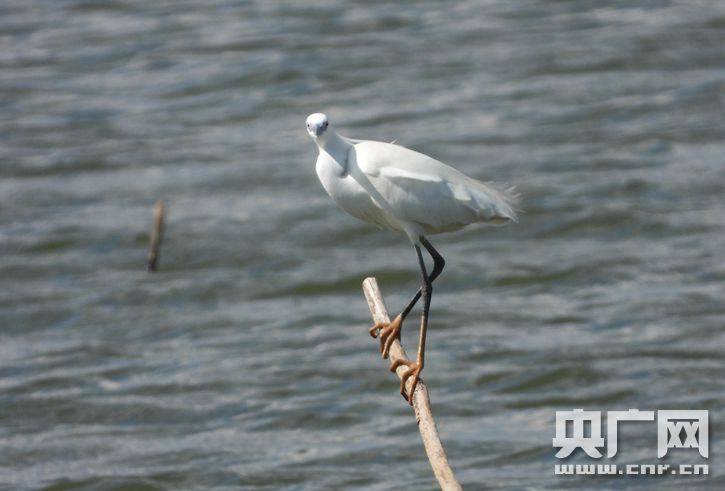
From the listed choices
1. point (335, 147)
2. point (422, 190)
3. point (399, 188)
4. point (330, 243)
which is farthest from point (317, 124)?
point (330, 243)

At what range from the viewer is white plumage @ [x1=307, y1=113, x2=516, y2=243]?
6.81m

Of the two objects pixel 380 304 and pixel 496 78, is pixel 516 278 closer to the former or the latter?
pixel 496 78

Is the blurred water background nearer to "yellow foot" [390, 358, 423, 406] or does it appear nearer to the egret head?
"yellow foot" [390, 358, 423, 406]

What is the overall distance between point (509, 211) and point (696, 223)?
904cm

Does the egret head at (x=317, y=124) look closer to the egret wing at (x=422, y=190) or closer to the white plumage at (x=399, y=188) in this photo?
the white plumage at (x=399, y=188)

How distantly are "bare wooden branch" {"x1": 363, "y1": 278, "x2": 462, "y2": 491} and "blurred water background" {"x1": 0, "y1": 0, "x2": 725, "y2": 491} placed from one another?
14.5 feet

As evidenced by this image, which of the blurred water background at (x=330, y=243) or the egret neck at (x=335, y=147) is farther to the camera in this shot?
the blurred water background at (x=330, y=243)

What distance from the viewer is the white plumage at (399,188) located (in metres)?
6.81

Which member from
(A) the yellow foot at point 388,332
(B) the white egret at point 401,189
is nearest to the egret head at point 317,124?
(B) the white egret at point 401,189

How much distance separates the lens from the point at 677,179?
16.5m

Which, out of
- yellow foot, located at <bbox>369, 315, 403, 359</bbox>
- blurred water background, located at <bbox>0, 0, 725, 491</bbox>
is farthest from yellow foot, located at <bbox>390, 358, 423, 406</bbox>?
blurred water background, located at <bbox>0, 0, 725, 491</bbox>

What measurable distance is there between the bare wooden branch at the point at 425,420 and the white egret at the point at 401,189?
21 cm

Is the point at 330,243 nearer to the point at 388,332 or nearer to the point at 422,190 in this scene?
the point at 388,332

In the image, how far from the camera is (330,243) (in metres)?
16.2
